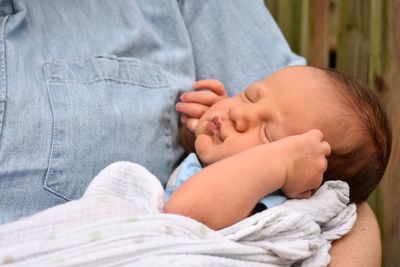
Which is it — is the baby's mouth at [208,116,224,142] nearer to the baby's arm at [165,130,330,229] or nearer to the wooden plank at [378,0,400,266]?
the baby's arm at [165,130,330,229]

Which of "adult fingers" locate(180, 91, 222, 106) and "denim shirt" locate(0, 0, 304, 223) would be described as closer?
"denim shirt" locate(0, 0, 304, 223)

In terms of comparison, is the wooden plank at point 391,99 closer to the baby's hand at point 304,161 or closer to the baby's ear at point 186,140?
the baby's ear at point 186,140

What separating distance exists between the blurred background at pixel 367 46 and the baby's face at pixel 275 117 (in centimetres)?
75

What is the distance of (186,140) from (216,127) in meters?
0.21

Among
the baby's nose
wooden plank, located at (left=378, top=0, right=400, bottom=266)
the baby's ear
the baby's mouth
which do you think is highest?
the baby's nose

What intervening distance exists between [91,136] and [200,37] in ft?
1.33

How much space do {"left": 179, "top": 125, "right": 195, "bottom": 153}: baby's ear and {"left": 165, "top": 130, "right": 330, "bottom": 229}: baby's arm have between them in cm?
32

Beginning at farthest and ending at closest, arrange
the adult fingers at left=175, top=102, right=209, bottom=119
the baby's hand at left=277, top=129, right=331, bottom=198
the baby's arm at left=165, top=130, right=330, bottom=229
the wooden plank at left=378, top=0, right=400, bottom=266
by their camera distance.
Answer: the wooden plank at left=378, top=0, right=400, bottom=266 → the adult fingers at left=175, top=102, right=209, bottom=119 → the baby's hand at left=277, top=129, right=331, bottom=198 → the baby's arm at left=165, top=130, right=330, bottom=229

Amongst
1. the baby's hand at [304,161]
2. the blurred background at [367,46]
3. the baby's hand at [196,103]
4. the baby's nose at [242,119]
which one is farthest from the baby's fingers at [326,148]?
the blurred background at [367,46]

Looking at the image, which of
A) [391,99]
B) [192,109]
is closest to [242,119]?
[192,109]

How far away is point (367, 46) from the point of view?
Result: 195 cm

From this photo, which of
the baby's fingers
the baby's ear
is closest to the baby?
the baby's fingers

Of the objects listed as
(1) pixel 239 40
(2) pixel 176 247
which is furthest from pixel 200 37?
(2) pixel 176 247

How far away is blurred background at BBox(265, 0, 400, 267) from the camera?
73.9 inches
